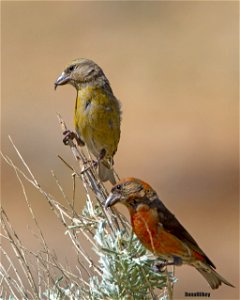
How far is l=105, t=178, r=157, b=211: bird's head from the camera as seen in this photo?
5.81 metres

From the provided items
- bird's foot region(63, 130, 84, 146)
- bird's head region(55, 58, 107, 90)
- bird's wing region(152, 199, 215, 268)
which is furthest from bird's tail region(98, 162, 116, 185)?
bird's wing region(152, 199, 215, 268)

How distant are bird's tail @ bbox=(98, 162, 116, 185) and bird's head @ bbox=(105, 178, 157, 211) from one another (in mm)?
1600

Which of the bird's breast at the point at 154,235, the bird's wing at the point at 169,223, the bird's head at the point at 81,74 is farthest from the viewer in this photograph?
the bird's head at the point at 81,74

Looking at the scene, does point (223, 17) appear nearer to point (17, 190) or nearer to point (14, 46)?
point (14, 46)

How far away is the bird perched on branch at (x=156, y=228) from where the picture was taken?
582cm

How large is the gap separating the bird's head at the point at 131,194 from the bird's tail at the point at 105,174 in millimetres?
1600

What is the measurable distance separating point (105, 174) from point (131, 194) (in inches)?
71.4

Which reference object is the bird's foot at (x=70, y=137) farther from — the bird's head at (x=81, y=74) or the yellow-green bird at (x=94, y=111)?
the bird's head at (x=81, y=74)

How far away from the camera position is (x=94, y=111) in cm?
813

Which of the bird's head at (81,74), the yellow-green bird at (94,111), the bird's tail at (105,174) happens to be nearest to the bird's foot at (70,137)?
the yellow-green bird at (94,111)

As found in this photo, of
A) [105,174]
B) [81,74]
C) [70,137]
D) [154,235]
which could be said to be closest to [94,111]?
[81,74]

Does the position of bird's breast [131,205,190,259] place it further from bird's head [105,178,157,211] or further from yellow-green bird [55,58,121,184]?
yellow-green bird [55,58,121,184]

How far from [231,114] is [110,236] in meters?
14.3

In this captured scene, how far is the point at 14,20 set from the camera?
24.9m
